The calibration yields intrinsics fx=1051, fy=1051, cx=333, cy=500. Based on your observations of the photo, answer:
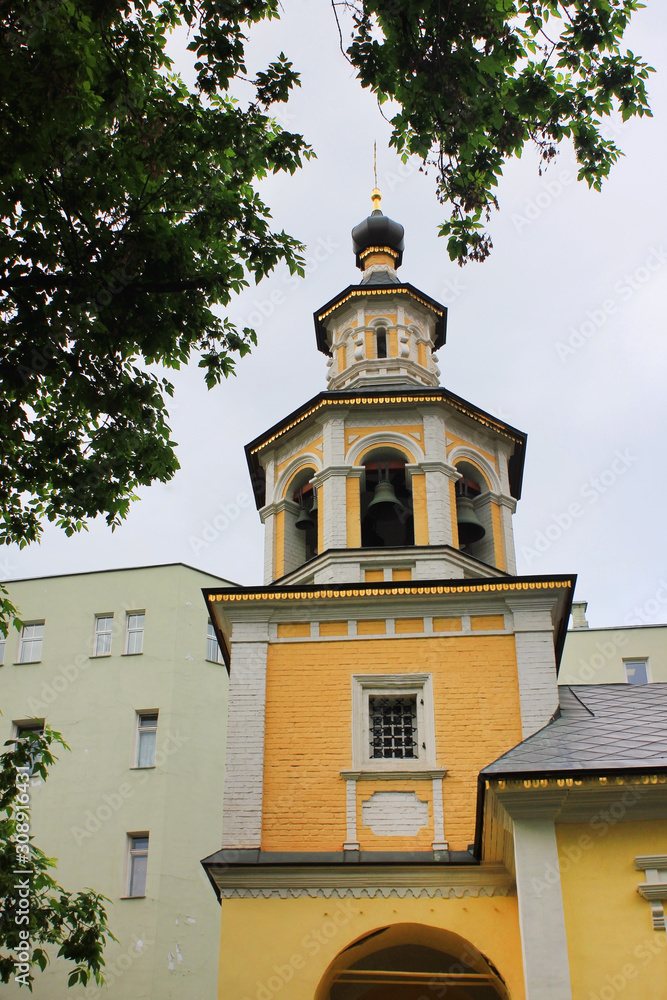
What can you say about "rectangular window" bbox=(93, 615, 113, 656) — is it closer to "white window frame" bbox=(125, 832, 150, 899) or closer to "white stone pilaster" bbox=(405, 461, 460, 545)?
"white window frame" bbox=(125, 832, 150, 899)

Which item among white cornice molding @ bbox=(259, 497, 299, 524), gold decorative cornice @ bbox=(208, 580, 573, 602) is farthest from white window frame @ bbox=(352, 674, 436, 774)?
white cornice molding @ bbox=(259, 497, 299, 524)

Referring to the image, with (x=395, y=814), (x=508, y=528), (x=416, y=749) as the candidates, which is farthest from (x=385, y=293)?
(x=395, y=814)

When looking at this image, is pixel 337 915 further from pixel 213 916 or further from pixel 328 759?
pixel 213 916

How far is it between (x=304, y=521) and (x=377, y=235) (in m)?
7.38

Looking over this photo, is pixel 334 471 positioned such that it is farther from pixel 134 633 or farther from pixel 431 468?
pixel 134 633

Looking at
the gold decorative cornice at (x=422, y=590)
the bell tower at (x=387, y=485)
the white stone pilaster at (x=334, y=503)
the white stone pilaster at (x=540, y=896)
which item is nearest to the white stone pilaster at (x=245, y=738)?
the gold decorative cornice at (x=422, y=590)

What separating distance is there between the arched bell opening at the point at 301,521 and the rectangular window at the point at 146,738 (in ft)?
30.0

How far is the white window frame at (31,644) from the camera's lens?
2484 centimetres

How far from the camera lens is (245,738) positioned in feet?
42.9

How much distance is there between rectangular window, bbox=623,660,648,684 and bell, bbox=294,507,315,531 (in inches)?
528

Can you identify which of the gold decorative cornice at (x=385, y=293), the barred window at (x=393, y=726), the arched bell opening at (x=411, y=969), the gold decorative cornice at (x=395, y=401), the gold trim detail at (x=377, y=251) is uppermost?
the gold trim detail at (x=377, y=251)

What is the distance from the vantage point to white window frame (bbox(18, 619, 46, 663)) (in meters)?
24.8

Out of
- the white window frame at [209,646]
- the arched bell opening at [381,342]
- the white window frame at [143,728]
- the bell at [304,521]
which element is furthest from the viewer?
the white window frame at [209,646]

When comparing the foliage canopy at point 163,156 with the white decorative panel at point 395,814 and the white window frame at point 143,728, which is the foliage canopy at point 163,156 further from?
the white window frame at point 143,728
